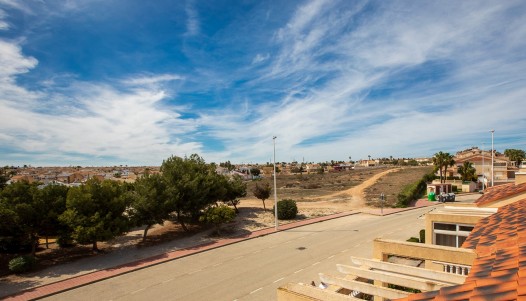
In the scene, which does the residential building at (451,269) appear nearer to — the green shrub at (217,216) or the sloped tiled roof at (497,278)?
the sloped tiled roof at (497,278)

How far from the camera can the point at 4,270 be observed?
17.0 meters

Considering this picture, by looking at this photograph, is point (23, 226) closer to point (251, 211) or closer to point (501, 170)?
point (251, 211)

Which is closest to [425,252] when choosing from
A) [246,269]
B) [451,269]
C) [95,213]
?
[451,269]

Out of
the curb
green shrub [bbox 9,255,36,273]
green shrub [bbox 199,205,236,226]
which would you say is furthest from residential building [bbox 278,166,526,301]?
green shrub [bbox 9,255,36,273]

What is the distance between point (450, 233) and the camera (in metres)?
Result: 13.1

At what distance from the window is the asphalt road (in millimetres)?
5178

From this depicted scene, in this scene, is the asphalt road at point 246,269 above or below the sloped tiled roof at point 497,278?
below

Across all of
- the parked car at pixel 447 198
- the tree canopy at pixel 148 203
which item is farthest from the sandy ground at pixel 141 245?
the parked car at pixel 447 198

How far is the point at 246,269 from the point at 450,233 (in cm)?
1037

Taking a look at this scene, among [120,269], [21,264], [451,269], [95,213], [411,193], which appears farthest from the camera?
[411,193]

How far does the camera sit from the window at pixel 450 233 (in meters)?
12.7

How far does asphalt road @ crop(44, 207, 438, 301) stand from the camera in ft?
44.4

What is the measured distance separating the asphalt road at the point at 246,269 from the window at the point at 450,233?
5178 mm

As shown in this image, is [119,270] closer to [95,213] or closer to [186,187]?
[95,213]
